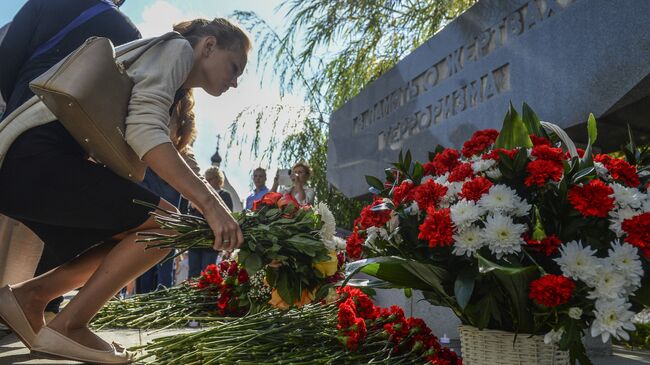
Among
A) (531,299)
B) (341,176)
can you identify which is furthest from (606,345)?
(341,176)

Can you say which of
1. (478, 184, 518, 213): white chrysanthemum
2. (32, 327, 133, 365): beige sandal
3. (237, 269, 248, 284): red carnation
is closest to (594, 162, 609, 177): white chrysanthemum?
(478, 184, 518, 213): white chrysanthemum

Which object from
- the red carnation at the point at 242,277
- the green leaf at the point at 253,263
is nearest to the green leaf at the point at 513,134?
the green leaf at the point at 253,263

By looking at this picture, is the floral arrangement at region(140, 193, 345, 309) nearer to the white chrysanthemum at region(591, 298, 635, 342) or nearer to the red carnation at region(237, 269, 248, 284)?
the white chrysanthemum at region(591, 298, 635, 342)

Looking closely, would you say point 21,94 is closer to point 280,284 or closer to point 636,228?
point 280,284

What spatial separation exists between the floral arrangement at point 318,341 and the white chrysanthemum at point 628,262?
25.3 inches

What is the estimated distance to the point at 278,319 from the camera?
2.16 m

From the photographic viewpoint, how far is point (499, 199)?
4.65 ft

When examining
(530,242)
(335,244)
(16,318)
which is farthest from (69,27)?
(530,242)

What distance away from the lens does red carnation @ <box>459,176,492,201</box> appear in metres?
1.45

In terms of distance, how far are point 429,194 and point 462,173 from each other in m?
0.11

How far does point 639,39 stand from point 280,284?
5.74ft

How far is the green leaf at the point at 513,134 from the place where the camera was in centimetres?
163

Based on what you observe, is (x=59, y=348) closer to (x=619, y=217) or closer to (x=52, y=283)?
(x=52, y=283)

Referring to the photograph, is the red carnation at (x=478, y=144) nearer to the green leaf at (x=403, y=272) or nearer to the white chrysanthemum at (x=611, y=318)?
the green leaf at (x=403, y=272)
